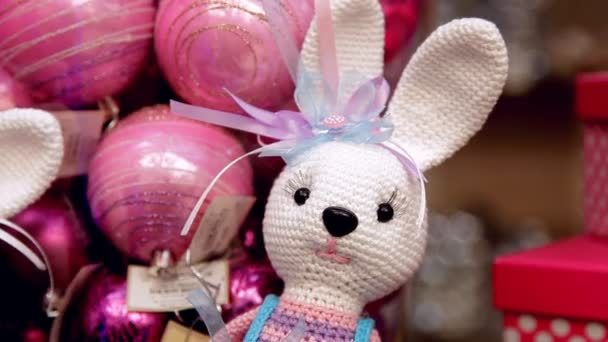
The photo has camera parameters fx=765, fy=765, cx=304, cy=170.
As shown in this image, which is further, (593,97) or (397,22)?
(593,97)

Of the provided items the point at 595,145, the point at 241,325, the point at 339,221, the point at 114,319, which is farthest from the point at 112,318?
the point at 595,145

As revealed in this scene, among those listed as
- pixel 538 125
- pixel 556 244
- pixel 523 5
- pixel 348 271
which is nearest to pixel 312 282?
pixel 348 271

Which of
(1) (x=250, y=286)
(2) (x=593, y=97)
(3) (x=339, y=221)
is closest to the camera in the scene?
(3) (x=339, y=221)

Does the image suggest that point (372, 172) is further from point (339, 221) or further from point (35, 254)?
point (35, 254)

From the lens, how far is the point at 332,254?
0.52 m

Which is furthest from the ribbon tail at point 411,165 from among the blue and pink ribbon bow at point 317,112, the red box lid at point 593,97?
the red box lid at point 593,97

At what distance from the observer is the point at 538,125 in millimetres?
1474

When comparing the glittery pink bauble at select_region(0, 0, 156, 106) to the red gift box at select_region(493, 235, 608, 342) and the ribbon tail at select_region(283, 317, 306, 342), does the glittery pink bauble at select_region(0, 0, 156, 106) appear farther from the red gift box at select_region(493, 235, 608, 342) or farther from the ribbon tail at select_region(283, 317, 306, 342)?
the red gift box at select_region(493, 235, 608, 342)

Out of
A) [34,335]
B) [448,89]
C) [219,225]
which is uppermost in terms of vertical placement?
[448,89]

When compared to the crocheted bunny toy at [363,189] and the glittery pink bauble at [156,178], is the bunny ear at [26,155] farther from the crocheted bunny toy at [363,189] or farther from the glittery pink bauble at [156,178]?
the crocheted bunny toy at [363,189]

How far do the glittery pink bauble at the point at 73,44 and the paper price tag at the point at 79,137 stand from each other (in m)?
0.01

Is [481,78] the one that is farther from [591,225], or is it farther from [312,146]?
[591,225]

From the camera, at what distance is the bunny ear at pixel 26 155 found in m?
0.55

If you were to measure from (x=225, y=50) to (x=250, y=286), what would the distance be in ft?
0.61
